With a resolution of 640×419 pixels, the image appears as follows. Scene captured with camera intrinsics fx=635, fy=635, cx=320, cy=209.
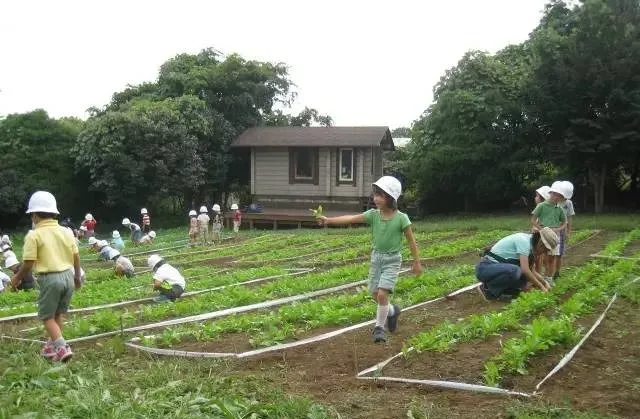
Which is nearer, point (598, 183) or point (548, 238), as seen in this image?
point (548, 238)

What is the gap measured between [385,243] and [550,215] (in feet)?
15.2

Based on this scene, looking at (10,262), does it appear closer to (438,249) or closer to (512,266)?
(438,249)

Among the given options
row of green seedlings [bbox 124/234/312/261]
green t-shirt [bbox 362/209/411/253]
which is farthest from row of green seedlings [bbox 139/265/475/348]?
row of green seedlings [bbox 124/234/312/261]

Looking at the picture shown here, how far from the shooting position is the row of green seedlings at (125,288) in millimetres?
10375

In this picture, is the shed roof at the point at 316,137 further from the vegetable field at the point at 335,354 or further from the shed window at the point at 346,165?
the vegetable field at the point at 335,354

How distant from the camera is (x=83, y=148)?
29656 mm

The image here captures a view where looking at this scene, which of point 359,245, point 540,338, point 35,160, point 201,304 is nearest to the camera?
point 540,338

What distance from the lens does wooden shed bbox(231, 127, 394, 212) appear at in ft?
97.4

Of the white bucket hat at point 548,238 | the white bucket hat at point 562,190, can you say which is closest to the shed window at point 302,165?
the white bucket hat at point 562,190

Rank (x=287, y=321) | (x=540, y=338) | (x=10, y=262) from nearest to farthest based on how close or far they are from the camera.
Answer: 1. (x=540, y=338)
2. (x=287, y=321)
3. (x=10, y=262)

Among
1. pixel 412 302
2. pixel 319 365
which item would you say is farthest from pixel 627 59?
pixel 319 365

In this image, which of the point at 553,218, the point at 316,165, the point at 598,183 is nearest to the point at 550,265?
the point at 553,218

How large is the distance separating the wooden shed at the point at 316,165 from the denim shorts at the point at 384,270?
879 inches

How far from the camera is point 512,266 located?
348 inches
